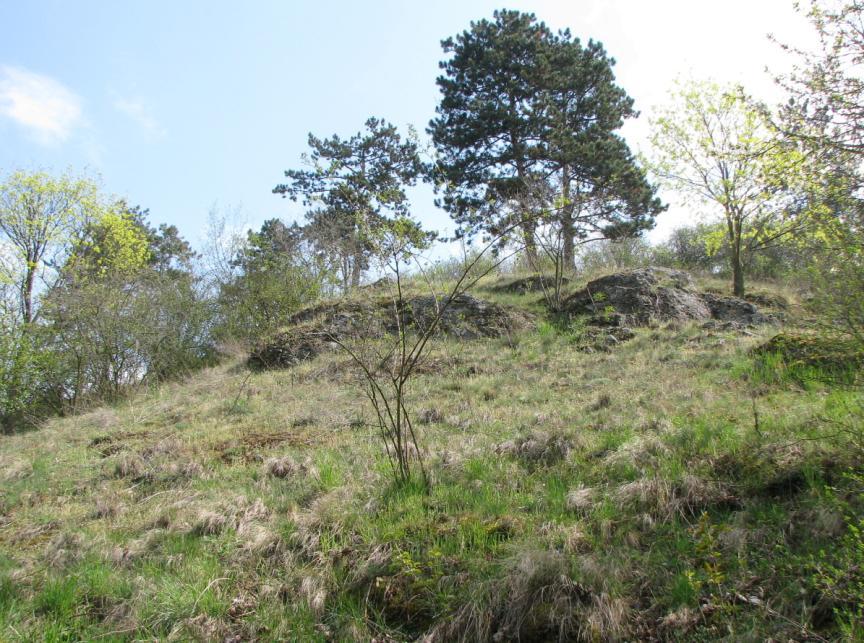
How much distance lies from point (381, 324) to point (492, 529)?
9798 mm

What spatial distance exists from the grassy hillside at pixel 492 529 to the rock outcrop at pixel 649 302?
18.8ft

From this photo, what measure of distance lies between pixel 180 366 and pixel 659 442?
56.2ft

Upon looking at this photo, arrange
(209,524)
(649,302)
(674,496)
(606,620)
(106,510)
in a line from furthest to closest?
1. (649,302)
2. (106,510)
3. (209,524)
4. (674,496)
5. (606,620)

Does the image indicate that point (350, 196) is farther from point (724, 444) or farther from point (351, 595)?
point (724, 444)

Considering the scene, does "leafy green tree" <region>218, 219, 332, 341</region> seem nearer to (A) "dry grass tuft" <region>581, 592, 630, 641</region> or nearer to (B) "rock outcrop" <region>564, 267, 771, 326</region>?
(B) "rock outcrop" <region>564, 267, 771, 326</region>

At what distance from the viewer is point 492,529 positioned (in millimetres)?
3871

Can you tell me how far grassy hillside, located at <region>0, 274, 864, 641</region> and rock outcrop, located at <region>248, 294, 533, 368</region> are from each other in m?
6.63

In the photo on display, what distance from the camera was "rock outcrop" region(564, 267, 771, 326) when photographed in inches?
496

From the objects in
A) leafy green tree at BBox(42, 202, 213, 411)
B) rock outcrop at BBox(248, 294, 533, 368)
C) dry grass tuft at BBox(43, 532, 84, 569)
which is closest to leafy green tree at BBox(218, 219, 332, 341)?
leafy green tree at BBox(42, 202, 213, 411)

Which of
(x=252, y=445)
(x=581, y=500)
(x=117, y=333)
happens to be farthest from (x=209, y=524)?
(x=117, y=333)

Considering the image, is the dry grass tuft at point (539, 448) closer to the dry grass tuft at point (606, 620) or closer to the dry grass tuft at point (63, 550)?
the dry grass tuft at point (606, 620)

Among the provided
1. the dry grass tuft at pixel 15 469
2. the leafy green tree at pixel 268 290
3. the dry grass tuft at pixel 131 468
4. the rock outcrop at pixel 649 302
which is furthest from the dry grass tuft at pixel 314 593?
the leafy green tree at pixel 268 290

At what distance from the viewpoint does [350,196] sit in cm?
561

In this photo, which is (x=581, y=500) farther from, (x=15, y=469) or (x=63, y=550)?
(x=15, y=469)
